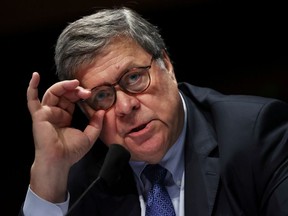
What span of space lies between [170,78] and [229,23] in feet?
2.65

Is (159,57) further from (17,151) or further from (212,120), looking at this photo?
(17,151)

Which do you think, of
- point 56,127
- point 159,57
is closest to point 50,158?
point 56,127

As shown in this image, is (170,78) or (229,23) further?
(229,23)

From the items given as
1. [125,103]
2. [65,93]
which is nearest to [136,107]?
[125,103]

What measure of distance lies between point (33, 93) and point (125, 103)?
0.96 feet

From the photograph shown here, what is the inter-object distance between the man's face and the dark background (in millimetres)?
752

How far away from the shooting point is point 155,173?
5.55 ft

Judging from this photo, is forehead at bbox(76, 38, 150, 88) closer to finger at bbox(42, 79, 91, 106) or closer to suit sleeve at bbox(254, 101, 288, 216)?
finger at bbox(42, 79, 91, 106)

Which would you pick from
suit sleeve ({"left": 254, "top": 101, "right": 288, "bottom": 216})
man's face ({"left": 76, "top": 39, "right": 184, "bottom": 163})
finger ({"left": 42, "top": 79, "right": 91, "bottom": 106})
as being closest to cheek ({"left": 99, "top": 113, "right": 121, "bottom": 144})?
man's face ({"left": 76, "top": 39, "right": 184, "bottom": 163})

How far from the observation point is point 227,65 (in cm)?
246

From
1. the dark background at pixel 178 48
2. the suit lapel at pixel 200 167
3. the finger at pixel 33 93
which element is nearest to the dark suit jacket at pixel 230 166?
the suit lapel at pixel 200 167

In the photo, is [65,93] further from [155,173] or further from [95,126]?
[155,173]

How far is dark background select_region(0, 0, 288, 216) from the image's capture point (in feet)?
7.64

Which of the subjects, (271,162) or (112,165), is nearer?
(112,165)
